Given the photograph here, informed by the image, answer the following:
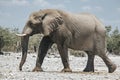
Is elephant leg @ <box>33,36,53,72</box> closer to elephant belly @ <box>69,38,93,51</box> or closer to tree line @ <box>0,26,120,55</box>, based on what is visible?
elephant belly @ <box>69,38,93,51</box>

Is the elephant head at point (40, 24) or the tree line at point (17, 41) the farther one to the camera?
the tree line at point (17, 41)

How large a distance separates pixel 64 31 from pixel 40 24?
43.9 inches

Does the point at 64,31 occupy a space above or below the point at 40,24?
below

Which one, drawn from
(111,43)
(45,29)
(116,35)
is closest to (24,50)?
(45,29)

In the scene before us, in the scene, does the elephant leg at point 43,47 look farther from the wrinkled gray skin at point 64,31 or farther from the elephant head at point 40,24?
the elephant head at point 40,24

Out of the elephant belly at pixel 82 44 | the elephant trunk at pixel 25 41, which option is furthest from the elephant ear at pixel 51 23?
the elephant belly at pixel 82 44

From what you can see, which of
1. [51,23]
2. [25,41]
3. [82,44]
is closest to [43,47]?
[25,41]

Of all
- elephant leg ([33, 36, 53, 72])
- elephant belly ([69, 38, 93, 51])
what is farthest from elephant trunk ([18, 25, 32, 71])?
elephant belly ([69, 38, 93, 51])

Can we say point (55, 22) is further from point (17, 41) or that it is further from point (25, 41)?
point (17, 41)

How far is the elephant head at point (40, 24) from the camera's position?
17609 mm

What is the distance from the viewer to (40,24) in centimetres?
1788

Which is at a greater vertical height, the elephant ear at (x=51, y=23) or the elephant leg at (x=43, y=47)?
the elephant ear at (x=51, y=23)

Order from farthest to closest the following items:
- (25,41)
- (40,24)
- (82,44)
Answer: (82,44)
(40,24)
(25,41)

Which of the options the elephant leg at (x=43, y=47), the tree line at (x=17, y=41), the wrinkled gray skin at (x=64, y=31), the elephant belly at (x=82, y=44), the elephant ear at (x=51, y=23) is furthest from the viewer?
the tree line at (x=17, y=41)
